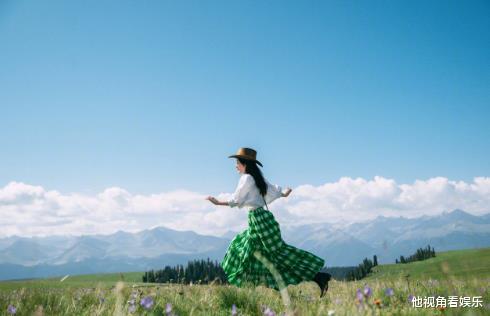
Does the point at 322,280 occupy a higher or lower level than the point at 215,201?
lower

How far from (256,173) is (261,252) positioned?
1799 mm

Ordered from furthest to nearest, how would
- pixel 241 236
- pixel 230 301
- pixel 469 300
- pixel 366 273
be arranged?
pixel 366 273
pixel 241 236
pixel 230 301
pixel 469 300

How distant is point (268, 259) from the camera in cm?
853

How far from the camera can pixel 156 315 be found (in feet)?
13.9

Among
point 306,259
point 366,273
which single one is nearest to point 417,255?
point 366,273

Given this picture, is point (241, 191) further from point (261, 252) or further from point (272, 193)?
point (261, 252)

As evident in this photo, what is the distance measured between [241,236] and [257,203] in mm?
854

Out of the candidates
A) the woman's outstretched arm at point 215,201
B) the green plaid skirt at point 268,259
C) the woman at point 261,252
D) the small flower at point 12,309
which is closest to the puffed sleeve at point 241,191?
the woman at point 261,252

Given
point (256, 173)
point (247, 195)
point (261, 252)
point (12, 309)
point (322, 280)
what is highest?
point (256, 173)

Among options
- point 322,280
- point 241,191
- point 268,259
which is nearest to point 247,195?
point 241,191

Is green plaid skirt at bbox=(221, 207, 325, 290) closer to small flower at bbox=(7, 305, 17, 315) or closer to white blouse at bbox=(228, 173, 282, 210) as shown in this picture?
white blouse at bbox=(228, 173, 282, 210)

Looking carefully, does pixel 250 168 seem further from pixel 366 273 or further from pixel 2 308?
pixel 366 273

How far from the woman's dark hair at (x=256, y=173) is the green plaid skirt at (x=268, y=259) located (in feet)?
2.10

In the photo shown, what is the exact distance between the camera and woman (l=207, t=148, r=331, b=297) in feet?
27.3
